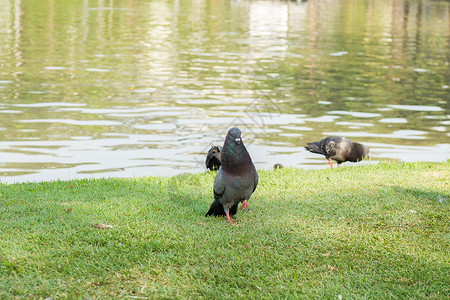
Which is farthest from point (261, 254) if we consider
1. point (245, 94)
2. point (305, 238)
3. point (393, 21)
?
point (393, 21)

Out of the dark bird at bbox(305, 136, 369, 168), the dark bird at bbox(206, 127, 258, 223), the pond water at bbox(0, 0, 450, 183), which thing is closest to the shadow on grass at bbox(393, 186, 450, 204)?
the dark bird at bbox(305, 136, 369, 168)

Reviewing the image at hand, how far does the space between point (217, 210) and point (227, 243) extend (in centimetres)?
98

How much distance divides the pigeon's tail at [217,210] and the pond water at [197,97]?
15.5 ft

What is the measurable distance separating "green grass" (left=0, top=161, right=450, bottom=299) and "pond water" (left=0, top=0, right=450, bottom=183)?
3.94m

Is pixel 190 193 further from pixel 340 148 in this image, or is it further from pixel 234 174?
pixel 340 148

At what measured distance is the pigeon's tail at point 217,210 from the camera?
24.3 feet

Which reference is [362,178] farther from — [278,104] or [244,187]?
[278,104]

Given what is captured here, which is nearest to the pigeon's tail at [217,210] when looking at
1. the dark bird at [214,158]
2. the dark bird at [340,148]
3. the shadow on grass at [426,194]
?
the dark bird at [214,158]

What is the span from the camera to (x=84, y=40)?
3472 cm

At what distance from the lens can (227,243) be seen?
6586mm

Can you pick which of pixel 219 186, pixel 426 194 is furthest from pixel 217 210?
pixel 426 194

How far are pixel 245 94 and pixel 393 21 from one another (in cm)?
4256

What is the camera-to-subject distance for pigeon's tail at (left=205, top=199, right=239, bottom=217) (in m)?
7.42

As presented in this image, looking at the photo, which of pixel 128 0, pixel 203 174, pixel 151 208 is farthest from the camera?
pixel 128 0
